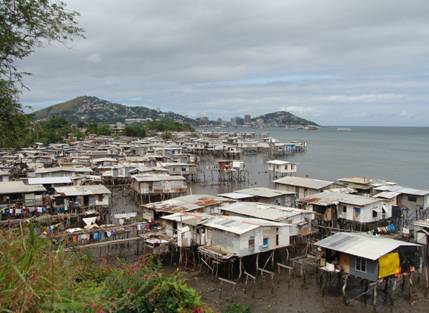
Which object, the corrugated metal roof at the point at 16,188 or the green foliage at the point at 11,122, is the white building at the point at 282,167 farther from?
the green foliage at the point at 11,122

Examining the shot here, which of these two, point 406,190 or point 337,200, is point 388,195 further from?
point 337,200

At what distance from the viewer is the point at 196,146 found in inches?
3994

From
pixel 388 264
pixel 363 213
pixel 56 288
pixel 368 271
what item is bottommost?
pixel 368 271

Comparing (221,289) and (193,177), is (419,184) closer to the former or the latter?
(193,177)

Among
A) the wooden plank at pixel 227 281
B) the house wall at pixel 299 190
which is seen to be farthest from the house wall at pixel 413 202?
the wooden plank at pixel 227 281

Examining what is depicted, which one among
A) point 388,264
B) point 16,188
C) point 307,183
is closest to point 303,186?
point 307,183

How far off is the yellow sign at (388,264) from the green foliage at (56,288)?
50.1 ft

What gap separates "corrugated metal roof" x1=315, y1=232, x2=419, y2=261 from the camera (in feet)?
63.9

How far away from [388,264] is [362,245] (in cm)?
156

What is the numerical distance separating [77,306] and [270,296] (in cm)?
1703

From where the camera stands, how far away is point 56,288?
15.8 ft

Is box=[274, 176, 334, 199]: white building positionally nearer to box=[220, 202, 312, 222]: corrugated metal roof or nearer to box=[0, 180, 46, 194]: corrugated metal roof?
box=[220, 202, 312, 222]: corrugated metal roof

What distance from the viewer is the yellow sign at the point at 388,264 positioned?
19.2m

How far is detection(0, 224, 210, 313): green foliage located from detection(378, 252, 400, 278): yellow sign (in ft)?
50.1
